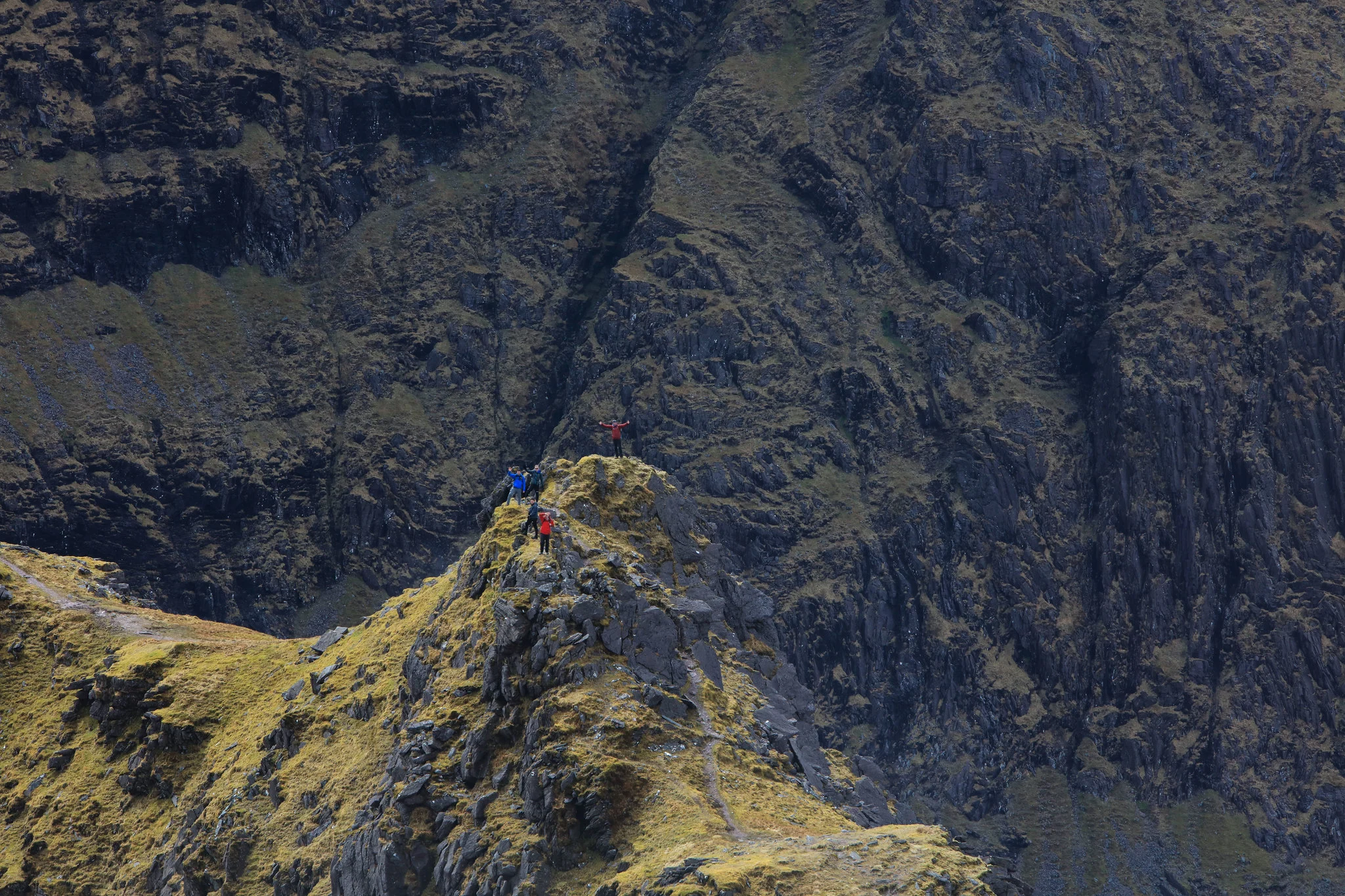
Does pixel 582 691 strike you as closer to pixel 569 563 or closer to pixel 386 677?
pixel 569 563

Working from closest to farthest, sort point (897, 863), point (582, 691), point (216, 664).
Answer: point (897, 863)
point (582, 691)
point (216, 664)

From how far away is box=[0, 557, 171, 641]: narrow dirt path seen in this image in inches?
4683

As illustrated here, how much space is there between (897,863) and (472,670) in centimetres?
2728

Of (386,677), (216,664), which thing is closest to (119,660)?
(216,664)

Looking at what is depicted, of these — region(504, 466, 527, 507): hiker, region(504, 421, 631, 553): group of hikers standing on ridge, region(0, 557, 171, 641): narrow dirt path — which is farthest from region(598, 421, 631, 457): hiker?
region(0, 557, 171, 641): narrow dirt path

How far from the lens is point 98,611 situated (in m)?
122

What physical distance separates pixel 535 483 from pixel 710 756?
2324 centimetres

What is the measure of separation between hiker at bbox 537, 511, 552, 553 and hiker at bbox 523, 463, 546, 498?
8.48 meters

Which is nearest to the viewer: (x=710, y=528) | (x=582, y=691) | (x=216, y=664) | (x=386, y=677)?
(x=582, y=691)

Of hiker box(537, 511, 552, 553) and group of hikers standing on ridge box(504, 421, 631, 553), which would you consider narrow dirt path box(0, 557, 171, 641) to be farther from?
hiker box(537, 511, 552, 553)

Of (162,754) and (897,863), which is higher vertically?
(897,863)

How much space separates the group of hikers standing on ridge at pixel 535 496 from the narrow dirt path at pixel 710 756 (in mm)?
9926

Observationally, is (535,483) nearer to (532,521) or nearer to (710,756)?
(532,521)

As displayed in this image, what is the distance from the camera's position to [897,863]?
66.9 metres
